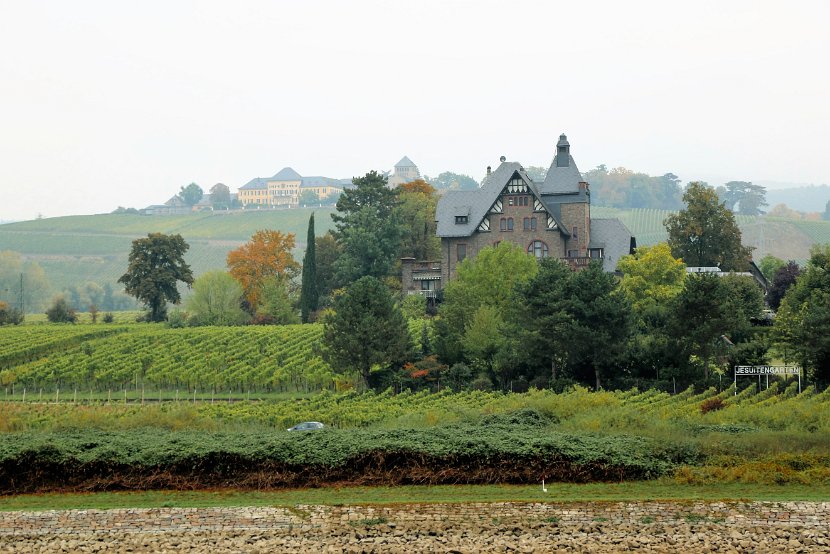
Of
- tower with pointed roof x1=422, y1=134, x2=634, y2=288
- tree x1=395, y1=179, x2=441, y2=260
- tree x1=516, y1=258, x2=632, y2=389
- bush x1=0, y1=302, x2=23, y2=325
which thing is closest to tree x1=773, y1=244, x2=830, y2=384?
tree x1=516, y1=258, x2=632, y2=389

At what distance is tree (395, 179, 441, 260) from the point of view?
104812 mm

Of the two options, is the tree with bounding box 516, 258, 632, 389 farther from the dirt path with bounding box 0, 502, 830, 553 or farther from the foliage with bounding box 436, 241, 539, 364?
the dirt path with bounding box 0, 502, 830, 553

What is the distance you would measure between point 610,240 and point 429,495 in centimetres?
6137

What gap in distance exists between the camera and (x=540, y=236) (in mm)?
92812

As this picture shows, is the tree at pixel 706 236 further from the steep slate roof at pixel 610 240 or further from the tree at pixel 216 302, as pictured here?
the tree at pixel 216 302

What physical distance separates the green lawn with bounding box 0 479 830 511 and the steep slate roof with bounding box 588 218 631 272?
56130mm

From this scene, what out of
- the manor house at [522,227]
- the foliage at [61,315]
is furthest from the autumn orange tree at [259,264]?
the manor house at [522,227]

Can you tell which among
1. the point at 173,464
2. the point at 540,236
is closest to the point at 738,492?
the point at 173,464

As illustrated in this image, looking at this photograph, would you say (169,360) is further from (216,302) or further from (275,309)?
(216,302)

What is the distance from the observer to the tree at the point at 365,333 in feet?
196

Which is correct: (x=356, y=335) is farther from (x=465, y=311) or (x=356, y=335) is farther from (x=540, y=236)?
(x=540, y=236)

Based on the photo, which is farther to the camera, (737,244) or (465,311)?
(737,244)

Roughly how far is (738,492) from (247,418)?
2001 cm

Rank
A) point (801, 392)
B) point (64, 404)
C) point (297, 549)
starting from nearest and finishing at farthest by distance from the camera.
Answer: point (297, 549) < point (801, 392) < point (64, 404)
